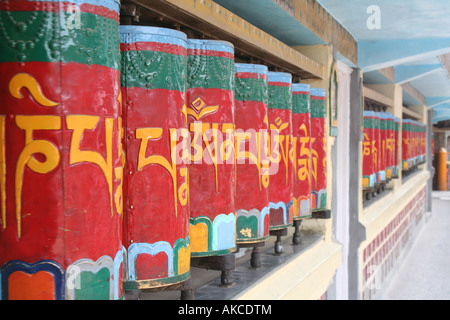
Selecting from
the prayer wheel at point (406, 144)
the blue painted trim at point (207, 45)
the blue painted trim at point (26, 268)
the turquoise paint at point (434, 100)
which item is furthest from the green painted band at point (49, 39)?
the turquoise paint at point (434, 100)

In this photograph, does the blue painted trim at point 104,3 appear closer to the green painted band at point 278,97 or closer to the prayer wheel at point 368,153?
the green painted band at point 278,97

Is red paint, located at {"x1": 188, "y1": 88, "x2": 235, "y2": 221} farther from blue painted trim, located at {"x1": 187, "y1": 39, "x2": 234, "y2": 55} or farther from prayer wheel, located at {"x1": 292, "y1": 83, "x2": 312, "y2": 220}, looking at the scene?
prayer wheel, located at {"x1": 292, "y1": 83, "x2": 312, "y2": 220}

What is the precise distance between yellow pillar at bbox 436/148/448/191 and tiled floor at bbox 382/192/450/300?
5.34 m

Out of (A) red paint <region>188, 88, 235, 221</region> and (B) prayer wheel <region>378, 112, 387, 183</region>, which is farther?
(B) prayer wheel <region>378, 112, 387, 183</region>

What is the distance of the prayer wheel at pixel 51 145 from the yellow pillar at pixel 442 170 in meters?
14.3

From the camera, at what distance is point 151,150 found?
1.09m

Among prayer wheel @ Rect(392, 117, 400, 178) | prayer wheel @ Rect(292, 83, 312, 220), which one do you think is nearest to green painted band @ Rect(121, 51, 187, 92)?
prayer wheel @ Rect(292, 83, 312, 220)

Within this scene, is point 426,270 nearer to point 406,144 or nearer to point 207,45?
point 406,144

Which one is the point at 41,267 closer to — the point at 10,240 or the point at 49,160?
the point at 10,240

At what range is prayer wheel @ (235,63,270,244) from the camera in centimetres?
162

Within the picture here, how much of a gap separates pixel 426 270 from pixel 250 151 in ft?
16.0
